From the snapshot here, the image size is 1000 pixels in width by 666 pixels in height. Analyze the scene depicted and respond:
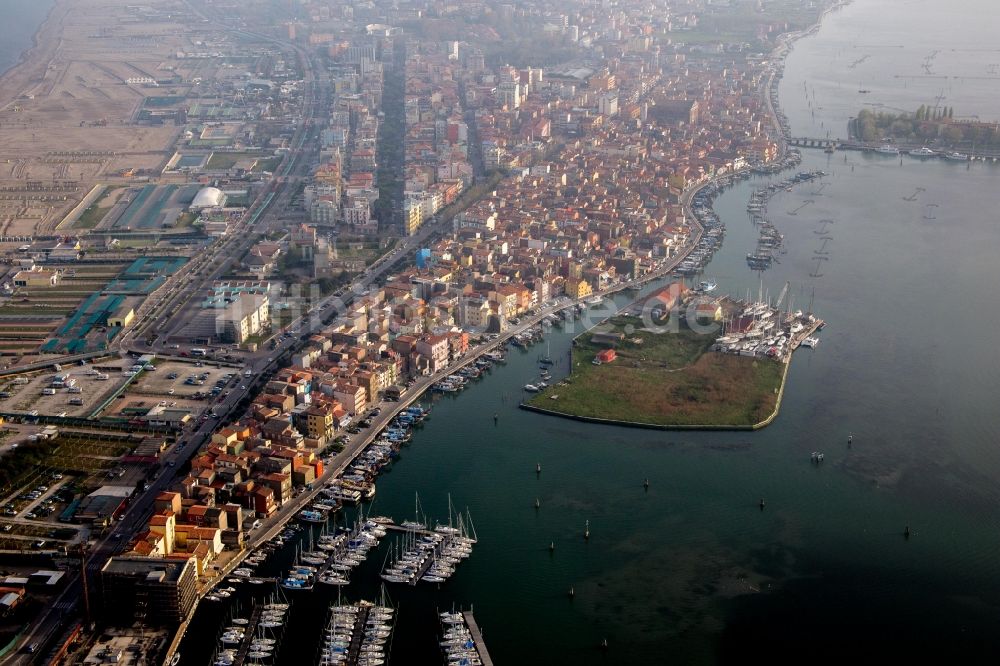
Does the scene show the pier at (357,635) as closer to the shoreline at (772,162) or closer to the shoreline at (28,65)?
the shoreline at (772,162)

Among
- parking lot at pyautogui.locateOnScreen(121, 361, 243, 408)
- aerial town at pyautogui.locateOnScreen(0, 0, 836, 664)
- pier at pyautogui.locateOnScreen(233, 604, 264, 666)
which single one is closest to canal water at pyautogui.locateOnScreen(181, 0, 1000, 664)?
pier at pyautogui.locateOnScreen(233, 604, 264, 666)

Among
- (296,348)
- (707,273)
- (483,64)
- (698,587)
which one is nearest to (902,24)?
(483,64)

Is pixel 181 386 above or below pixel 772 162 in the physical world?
below

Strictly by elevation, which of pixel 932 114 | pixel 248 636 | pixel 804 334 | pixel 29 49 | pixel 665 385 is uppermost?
pixel 29 49

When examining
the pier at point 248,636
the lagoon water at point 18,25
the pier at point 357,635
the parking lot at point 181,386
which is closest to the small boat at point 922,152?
the parking lot at point 181,386

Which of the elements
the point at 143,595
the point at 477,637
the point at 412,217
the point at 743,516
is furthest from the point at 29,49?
the point at 477,637

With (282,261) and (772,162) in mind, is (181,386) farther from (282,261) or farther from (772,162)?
(772,162)
